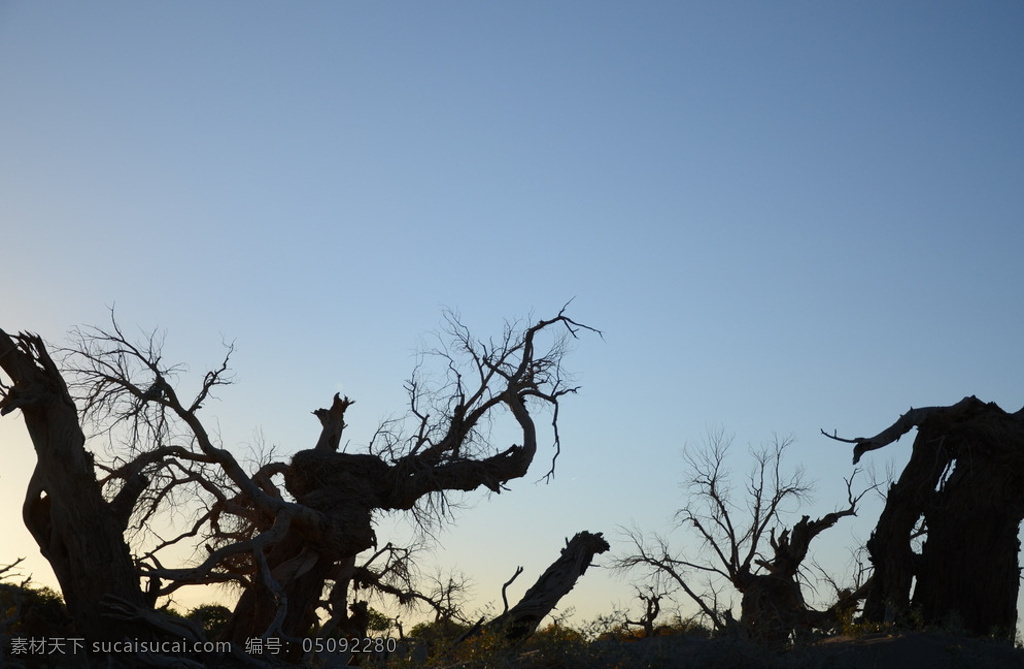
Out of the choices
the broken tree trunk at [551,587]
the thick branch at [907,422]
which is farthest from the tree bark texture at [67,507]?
the thick branch at [907,422]

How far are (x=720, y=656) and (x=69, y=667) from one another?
7923mm

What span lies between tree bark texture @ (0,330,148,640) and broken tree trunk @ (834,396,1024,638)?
11350 millimetres

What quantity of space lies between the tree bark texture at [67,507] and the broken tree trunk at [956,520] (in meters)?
11.3

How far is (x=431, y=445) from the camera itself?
18906mm

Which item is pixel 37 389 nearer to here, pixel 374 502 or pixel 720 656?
pixel 374 502

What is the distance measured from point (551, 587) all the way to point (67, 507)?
7336 millimetres

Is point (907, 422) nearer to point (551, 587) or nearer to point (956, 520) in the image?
point (956, 520)

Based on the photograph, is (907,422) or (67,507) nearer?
(67,507)

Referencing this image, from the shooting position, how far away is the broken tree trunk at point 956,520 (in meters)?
15.7

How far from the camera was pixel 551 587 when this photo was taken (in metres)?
15.6

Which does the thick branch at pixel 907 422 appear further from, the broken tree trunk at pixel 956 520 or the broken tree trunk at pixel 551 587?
the broken tree trunk at pixel 551 587

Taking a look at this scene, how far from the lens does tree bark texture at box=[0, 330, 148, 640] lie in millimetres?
12961

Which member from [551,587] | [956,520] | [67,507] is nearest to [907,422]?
[956,520]

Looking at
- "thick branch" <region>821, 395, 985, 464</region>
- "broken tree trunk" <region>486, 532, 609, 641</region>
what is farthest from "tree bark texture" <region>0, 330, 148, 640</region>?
"thick branch" <region>821, 395, 985, 464</region>
